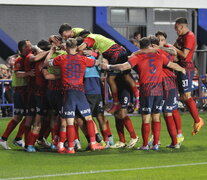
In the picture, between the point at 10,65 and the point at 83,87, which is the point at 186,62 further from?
the point at 10,65

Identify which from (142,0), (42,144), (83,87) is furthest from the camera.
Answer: (142,0)

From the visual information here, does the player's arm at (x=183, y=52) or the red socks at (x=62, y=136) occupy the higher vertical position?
the player's arm at (x=183, y=52)

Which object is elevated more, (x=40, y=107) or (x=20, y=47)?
(x=20, y=47)

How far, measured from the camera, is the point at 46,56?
13.9m

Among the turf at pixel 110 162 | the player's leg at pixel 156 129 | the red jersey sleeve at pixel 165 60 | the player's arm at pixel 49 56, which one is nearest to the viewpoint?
the turf at pixel 110 162

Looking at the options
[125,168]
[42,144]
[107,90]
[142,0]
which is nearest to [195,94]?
[107,90]

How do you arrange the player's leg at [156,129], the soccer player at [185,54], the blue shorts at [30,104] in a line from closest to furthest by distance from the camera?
the player's leg at [156,129] < the blue shorts at [30,104] < the soccer player at [185,54]

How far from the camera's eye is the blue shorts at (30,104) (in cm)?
1421

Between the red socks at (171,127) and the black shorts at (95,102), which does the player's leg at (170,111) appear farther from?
the black shorts at (95,102)

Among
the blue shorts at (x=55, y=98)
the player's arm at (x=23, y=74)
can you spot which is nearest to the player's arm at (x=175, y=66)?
the blue shorts at (x=55, y=98)

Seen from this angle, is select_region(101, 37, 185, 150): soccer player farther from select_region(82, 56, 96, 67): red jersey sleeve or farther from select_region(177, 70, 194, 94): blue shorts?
select_region(177, 70, 194, 94): blue shorts

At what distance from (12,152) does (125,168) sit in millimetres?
2883

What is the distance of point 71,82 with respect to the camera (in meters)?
13.4

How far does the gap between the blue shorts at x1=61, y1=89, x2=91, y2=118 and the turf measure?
27.4 inches
